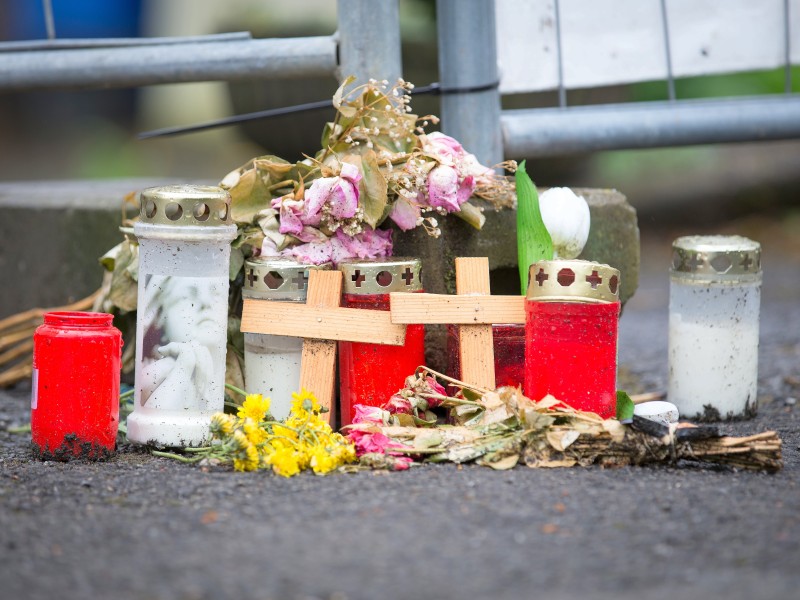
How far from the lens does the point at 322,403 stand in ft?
8.56

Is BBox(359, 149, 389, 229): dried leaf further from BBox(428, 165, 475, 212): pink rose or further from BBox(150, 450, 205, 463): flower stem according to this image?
BBox(150, 450, 205, 463): flower stem

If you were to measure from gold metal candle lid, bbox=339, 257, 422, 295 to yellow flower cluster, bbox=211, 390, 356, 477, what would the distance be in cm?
35

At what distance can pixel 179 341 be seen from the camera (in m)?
2.48

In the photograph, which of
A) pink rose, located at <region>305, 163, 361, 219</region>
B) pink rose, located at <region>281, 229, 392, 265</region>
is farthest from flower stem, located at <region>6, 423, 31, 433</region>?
pink rose, located at <region>305, 163, 361, 219</region>

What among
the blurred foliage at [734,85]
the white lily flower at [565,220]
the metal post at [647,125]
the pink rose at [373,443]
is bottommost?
the pink rose at [373,443]

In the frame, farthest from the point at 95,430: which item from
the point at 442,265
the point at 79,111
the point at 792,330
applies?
the point at 79,111

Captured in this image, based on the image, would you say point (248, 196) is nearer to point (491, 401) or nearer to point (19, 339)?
point (491, 401)

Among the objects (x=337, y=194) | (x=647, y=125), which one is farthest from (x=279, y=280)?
(x=647, y=125)

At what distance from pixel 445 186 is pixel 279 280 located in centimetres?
48

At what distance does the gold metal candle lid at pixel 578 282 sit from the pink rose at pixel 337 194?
20.3 inches

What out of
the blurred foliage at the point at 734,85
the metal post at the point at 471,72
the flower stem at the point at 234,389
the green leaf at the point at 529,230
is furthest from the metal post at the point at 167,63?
the blurred foliage at the point at 734,85

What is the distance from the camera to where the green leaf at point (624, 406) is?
251 cm

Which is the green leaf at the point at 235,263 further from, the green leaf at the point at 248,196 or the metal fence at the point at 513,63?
the metal fence at the point at 513,63

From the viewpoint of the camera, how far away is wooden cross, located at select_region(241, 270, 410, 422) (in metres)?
2.57
